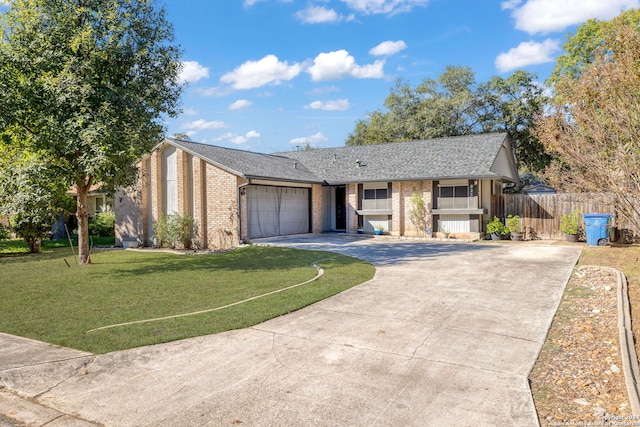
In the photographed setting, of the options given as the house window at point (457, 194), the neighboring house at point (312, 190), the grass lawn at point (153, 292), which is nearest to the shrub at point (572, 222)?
the neighboring house at point (312, 190)

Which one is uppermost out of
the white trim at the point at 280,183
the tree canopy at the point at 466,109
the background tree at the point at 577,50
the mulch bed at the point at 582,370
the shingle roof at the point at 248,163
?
the background tree at the point at 577,50

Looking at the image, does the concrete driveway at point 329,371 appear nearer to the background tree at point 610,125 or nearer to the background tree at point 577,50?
the background tree at point 610,125

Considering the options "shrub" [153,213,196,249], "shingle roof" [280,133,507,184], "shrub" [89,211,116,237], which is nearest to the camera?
"shrub" [153,213,196,249]

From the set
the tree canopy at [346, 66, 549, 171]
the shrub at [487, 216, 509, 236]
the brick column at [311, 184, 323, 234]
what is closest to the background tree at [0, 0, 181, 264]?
the brick column at [311, 184, 323, 234]

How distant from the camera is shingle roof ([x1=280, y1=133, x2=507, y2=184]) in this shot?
61.2ft

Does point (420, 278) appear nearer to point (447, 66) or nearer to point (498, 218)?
point (498, 218)

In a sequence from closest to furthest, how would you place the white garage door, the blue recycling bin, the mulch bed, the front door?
the mulch bed < the blue recycling bin < the white garage door < the front door

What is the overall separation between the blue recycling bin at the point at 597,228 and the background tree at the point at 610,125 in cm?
821

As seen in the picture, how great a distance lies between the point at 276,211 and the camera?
1919cm

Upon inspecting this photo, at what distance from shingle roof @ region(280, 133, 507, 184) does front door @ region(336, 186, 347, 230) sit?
1230 millimetres

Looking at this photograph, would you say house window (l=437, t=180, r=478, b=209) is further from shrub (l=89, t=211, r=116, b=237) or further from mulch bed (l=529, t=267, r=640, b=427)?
shrub (l=89, t=211, r=116, b=237)

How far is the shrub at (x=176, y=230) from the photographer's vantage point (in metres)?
17.0

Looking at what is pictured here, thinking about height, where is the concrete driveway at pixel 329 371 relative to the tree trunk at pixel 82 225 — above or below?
below

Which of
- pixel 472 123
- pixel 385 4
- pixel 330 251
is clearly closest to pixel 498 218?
pixel 330 251
